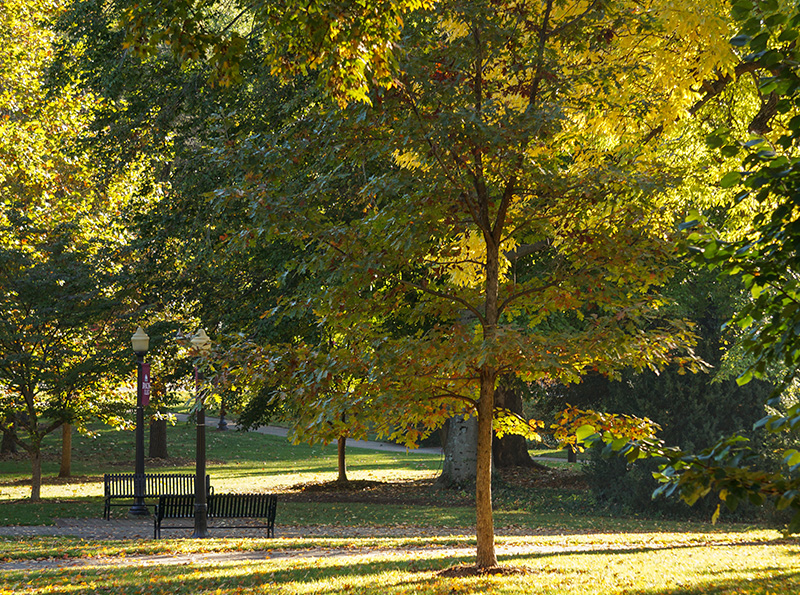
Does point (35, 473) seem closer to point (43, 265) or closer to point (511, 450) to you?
point (43, 265)

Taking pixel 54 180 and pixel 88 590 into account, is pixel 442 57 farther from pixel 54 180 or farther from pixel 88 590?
pixel 54 180

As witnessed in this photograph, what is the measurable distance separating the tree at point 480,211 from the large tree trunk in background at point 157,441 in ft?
79.7

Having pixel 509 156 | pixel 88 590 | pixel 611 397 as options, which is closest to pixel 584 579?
pixel 509 156

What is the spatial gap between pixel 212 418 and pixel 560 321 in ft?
131

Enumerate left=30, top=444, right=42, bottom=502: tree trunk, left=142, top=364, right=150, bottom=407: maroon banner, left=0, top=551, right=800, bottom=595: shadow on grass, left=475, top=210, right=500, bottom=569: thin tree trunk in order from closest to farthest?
left=0, top=551, right=800, bottom=595: shadow on grass
left=475, top=210, right=500, bottom=569: thin tree trunk
left=142, top=364, right=150, bottom=407: maroon banner
left=30, top=444, right=42, bottom=502: tree trunk

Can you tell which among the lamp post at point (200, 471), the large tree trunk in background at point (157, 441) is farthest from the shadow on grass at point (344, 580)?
the large tree trunk in background at point (157, 441)

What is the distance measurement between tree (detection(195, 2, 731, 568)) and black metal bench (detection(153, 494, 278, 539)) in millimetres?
6183

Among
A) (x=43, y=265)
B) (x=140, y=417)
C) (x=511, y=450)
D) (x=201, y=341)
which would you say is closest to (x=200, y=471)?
(x=201, y=341)

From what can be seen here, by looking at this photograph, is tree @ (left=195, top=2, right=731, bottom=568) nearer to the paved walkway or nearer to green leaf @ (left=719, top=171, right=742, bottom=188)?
green leaf @ (left=719, top=171, right=742, bottom=188)

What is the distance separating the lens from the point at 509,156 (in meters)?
7.14

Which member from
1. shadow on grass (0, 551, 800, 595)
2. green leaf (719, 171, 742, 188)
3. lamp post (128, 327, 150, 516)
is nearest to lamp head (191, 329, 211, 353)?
shadow on grass (0, 551, 800, 595)

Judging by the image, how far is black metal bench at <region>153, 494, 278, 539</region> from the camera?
13211 mm

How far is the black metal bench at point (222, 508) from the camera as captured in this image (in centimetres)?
Result: 1321

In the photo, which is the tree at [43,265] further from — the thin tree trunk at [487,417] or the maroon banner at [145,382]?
the thin tree trunk at [487,417]
